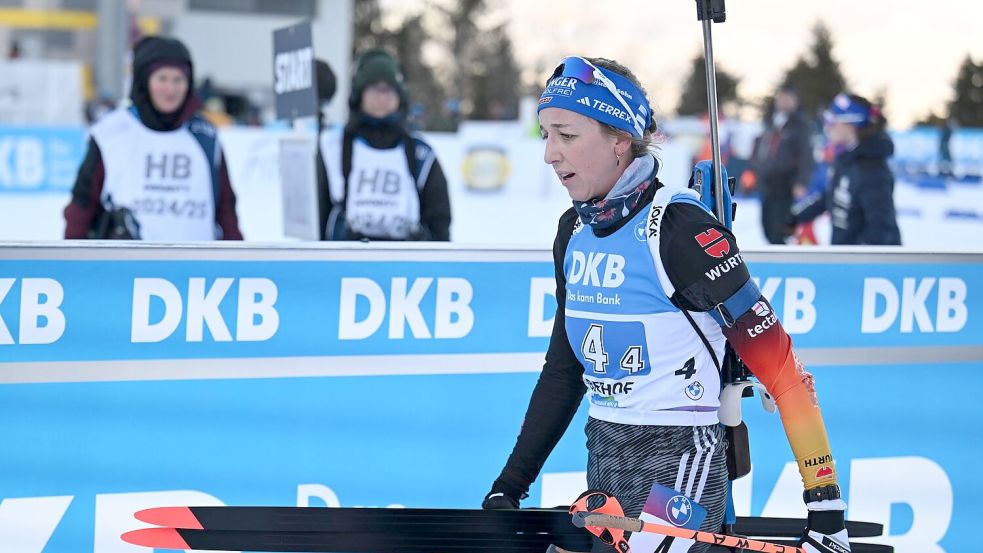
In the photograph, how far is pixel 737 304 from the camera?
2389 millimetres

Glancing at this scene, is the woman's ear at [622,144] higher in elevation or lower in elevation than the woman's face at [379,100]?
lower

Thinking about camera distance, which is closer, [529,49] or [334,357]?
[334,357]

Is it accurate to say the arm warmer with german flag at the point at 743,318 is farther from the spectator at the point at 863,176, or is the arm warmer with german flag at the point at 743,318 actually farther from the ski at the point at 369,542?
the spectator at the point at 863,176

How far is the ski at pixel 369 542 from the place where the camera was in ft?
9.23

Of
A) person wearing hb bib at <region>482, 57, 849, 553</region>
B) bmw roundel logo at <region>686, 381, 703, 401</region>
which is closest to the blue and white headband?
person wearing hb bib at <region>482, 57, 849, 553</region>

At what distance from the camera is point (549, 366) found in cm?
282

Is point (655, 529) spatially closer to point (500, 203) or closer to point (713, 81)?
point (713, 81)

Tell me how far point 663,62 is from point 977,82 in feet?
47.9

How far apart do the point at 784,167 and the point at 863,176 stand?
425 cm

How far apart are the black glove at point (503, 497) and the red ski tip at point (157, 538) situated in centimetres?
75

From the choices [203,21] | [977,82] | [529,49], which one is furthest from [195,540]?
[977,82]

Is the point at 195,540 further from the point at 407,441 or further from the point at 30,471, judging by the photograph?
the point at 407,441

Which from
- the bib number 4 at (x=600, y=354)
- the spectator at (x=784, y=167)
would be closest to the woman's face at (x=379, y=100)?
the bib number 4 at (x=600, y=354)

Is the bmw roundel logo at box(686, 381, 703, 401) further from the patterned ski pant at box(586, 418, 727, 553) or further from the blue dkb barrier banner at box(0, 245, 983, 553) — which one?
the blue dkb barrier banner at box(0, 245, 983, 553)
